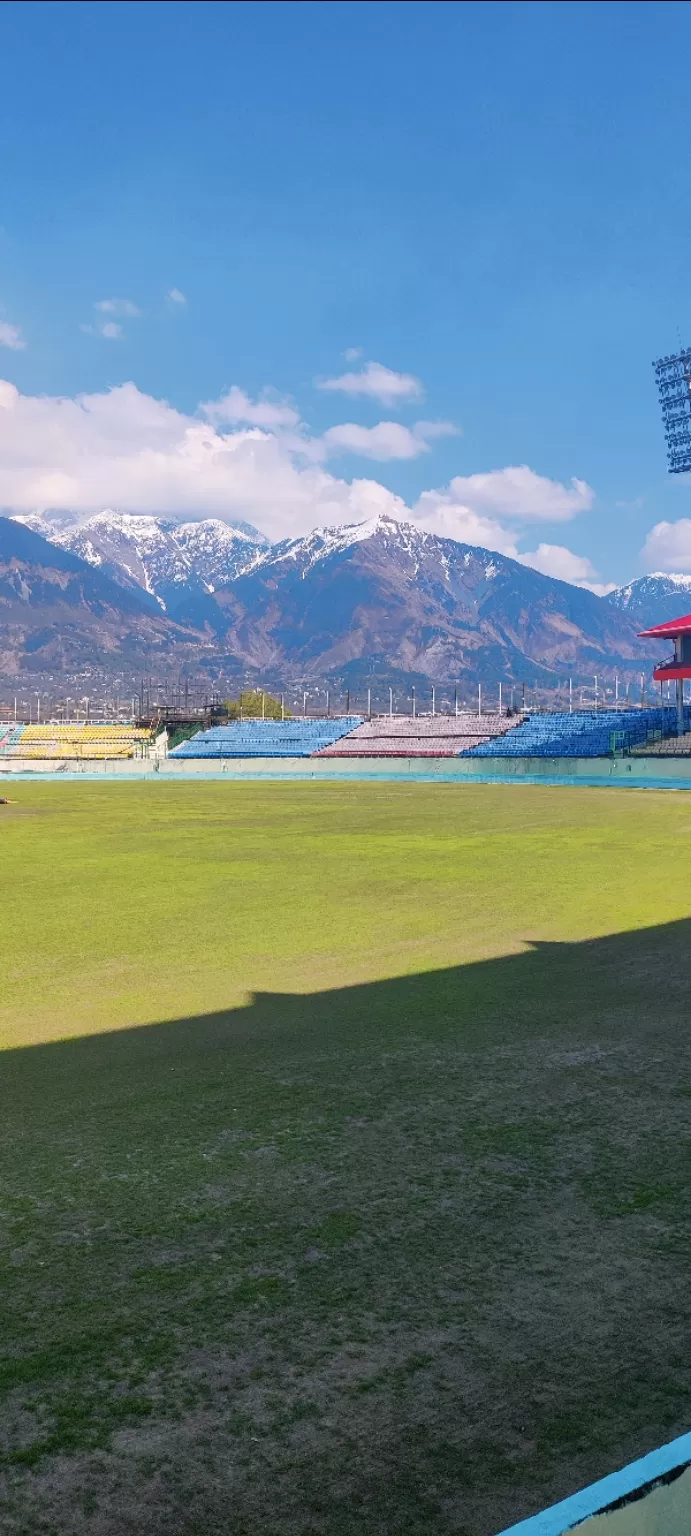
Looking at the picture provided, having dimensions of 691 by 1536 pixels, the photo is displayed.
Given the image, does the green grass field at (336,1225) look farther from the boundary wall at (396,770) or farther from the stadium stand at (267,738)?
the stadium stand at (267,738)

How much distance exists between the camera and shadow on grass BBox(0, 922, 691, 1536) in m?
3.30

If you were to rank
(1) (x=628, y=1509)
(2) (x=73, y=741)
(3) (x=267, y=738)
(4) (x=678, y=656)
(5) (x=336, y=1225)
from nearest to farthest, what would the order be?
(1) (x=628, y=1509) → (5) (x=336, y=1225) → (4) (x=678, y=656) → (3) (x=267, y=738) → (2) (x=73, y=741)

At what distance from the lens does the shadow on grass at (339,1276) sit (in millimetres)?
3297

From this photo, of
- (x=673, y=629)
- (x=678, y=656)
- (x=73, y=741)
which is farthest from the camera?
(x=73, y=741)

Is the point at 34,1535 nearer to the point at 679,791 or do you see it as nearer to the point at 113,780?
the point at 679,791

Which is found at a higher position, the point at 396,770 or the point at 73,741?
the point at 73,741

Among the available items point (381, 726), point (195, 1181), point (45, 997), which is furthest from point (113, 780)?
point (195, 1181)

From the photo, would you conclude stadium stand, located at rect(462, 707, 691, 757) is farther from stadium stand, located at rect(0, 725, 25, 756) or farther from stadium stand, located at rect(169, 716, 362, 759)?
stadium stand, located at rect(0, 725, 25, 756)

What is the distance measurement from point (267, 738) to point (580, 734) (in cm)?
2689

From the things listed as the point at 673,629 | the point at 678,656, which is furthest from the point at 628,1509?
the point at 678,656

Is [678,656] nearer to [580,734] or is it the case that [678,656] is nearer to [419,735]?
[580,734]

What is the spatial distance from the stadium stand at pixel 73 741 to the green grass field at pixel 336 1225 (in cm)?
7638

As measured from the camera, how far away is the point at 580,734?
71.9m

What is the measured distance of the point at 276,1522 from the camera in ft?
10.1
